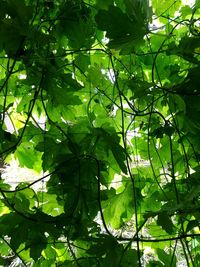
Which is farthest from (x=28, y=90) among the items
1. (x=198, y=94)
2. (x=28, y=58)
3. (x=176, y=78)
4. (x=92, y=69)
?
(x=198, y=94)

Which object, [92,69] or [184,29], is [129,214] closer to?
[92,69]

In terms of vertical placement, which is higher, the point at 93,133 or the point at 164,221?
the point at 93,133

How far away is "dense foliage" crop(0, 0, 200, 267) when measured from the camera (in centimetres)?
68

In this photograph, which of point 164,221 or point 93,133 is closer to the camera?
point 164,221

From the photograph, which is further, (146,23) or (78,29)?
(78,29)

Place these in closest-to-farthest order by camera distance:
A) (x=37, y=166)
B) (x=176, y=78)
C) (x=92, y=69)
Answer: (x=176, y=78) < (x=92, y=69) < (x=37, y=166)

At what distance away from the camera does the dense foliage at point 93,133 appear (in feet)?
2.25

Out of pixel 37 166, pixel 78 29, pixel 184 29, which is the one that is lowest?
pixel 37 166

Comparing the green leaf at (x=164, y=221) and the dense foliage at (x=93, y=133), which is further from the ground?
the dense foliage at (x=93, y=133)

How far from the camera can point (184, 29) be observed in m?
1.22

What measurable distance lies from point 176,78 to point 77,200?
0.41 metres

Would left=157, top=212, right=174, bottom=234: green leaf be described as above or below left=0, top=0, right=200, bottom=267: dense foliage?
below

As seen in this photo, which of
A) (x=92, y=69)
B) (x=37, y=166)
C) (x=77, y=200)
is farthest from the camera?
(x=37, y=166)

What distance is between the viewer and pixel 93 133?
2.81 ft
